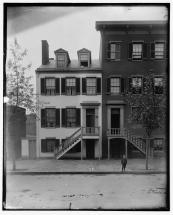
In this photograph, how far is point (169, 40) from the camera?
22.3 feet

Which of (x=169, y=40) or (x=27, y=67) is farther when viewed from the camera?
(x=27, y=67)

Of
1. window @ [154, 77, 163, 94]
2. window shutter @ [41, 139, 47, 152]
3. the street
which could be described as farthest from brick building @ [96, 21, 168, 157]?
window shutter @ [41, 139, 47, 152]

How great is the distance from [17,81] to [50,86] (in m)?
1.48

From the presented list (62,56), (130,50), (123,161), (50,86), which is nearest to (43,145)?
(50,86)

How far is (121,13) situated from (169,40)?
1.51 metres

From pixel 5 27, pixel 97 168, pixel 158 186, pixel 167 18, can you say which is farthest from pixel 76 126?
pixel 167 18

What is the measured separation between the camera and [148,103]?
7.75 metres

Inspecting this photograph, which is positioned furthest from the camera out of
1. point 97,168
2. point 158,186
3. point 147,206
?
point 97,168

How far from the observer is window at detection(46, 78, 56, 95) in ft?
26.8

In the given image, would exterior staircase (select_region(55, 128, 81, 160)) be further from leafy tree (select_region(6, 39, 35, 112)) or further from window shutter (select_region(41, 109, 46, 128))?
leafy tree (select_region(6, 39, 35, 112))

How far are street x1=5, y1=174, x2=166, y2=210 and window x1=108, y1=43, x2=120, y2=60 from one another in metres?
3.96

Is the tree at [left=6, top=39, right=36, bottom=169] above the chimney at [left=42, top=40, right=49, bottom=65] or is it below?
below

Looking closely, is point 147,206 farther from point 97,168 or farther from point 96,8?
point 96,8

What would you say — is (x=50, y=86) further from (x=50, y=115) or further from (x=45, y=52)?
(x=45, y=52)
